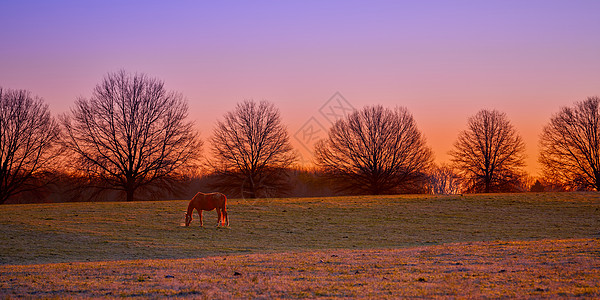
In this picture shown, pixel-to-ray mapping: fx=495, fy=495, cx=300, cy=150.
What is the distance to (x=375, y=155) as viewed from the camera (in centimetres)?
6762

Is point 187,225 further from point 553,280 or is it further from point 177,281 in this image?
point 553,280

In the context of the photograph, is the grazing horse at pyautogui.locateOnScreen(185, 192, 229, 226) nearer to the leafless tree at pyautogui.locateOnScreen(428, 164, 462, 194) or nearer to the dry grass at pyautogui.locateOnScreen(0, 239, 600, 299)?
the dry grass at pyautogui.locateOnScreen(0, 239, 600, 299)

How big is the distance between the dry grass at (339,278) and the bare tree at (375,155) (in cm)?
4835

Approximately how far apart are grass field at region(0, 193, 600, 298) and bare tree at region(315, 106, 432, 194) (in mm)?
19775

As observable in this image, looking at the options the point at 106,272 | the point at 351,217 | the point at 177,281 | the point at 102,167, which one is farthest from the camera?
the point at 102,167

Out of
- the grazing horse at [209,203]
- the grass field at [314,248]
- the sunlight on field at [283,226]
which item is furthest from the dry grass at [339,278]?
the grazing horse at [209,203]

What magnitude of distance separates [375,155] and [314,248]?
43740 millimetres

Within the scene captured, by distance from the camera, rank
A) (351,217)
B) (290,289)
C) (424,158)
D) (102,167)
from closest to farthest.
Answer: (290,289) < (351,217) < (102,167) < (424,158)

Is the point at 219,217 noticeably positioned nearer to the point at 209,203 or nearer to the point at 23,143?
the point at 209,203

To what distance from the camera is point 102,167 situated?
52.5m

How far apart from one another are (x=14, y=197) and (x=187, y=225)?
118ft

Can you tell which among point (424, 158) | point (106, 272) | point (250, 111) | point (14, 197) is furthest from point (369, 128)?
point (106, 272)

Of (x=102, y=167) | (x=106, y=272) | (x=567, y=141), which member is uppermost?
(x=567, y=141)

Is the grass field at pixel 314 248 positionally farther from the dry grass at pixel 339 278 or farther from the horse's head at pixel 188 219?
the horse's head at pixel 188 219
